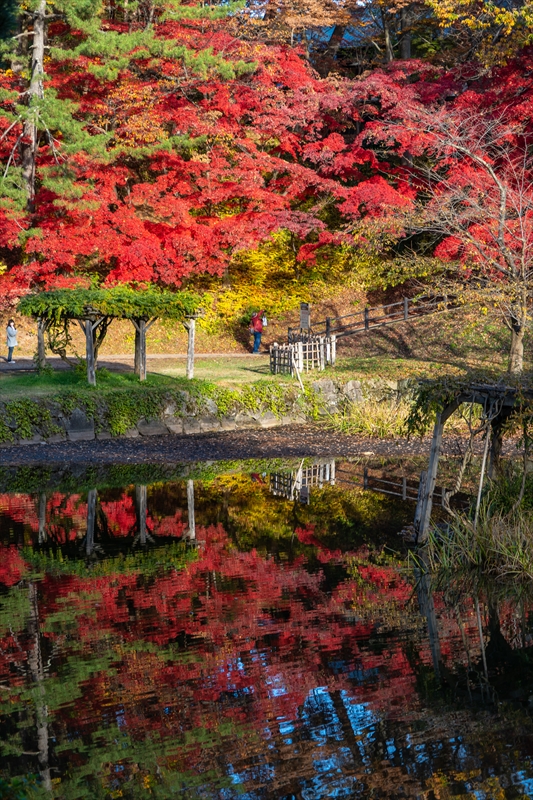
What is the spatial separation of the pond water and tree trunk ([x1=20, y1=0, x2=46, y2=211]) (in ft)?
52.7

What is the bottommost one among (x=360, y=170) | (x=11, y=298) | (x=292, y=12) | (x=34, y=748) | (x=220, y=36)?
(x=34, y=748)

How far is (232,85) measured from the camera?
29.1m

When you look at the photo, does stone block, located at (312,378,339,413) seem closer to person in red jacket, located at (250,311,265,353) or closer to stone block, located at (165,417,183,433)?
stone block, located at (165,417,183,433)

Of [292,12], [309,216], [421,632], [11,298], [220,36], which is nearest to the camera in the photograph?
[421,632]

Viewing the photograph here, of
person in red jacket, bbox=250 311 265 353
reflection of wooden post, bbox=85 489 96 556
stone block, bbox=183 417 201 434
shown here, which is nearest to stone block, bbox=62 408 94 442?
stone block, bbox=183 417 201 434

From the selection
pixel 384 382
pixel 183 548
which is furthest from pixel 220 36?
pixel 183 548

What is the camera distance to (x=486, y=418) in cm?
1077

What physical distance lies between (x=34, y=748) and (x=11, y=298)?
2104 cm

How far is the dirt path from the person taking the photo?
17766mm

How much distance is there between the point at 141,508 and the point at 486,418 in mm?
5936

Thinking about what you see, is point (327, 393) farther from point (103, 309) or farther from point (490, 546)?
point (490, 546)

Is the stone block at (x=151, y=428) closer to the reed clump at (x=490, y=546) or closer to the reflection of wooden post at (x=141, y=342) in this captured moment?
the reflection of wooden post at (x=141, y=342)

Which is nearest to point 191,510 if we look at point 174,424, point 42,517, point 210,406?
point 42,517

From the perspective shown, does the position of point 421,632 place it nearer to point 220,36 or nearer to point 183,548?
point 183,548
